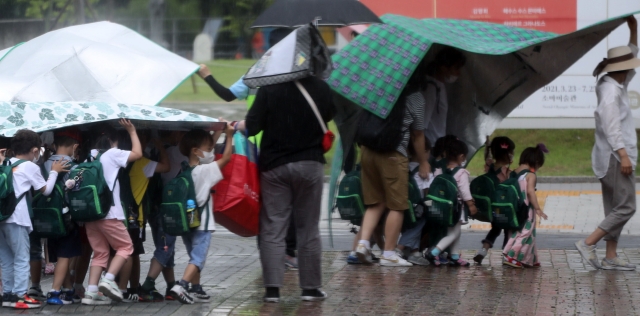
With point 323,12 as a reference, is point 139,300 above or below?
below

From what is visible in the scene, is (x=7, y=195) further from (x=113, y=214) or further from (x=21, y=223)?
(x=113, y=214)

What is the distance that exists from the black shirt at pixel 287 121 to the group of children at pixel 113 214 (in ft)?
0.89

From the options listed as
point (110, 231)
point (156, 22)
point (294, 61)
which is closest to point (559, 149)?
point (294, 61)

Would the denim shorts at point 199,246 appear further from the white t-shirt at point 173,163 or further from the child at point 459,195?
the child at point 459,195

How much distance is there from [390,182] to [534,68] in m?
1.68

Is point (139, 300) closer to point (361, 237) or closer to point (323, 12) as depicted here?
point (361, 237)

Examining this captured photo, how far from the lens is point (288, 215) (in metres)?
7.13

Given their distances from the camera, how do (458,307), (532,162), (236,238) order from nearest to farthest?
(458,307), (532,162), (236,238)

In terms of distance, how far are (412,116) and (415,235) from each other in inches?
45.0

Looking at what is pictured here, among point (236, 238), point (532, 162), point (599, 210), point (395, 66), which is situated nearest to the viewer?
point (395, 66)

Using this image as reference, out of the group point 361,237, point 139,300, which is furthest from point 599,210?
point 139,300

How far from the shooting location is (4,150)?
22.9ft

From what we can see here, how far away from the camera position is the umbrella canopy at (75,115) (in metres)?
6.71

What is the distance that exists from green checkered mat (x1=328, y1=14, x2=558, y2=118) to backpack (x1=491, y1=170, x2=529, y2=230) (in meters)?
1.20
